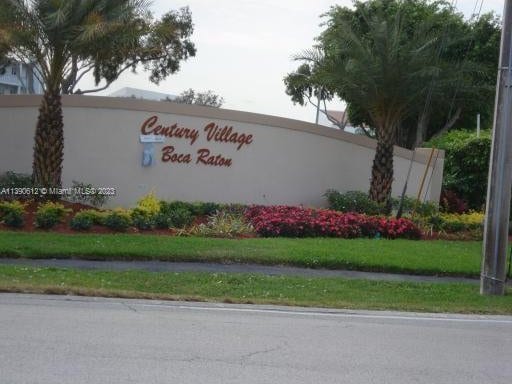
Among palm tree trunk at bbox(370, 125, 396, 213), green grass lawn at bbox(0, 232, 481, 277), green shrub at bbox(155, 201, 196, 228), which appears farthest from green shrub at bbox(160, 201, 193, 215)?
palm tree trunk at bbox(370, 125, 396, 213)

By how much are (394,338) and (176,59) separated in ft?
98.0

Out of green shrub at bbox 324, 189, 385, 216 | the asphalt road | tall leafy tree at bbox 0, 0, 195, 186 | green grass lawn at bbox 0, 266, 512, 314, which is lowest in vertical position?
the asphalt road

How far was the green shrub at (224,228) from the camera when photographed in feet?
55.5

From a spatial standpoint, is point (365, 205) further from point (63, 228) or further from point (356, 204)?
point (63, 228)

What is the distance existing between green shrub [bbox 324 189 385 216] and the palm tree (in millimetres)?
486

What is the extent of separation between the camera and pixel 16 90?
56719 mm

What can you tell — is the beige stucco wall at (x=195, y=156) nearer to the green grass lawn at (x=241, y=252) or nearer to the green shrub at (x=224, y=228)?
the green shrub at (x=224, y=228)

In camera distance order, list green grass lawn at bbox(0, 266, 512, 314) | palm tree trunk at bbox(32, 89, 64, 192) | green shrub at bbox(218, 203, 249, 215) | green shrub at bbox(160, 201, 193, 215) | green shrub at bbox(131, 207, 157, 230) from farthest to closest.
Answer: green shrub at bbox(218, 203, 249, 215) → green shrub at bbox(160, 201, 193, 215) → palm tree trunk at bbox(32, 89, 64, 192) → green shrub at bbox(131, 207, 157, 230) → green grass lawn at bbox(0, 266, 512, 314)

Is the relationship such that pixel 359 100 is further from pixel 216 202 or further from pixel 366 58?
pixel 216 202

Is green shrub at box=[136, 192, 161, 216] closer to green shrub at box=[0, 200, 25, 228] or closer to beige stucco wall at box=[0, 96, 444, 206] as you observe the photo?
beige stucco wall at box=[0, 96, 444, 206]

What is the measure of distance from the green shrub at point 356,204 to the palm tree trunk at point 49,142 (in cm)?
758

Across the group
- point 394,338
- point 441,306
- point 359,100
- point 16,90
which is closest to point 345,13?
point 359,100

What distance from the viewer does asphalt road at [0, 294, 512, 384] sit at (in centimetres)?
677

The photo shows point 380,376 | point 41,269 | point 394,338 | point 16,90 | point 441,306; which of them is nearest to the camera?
point 380,376
